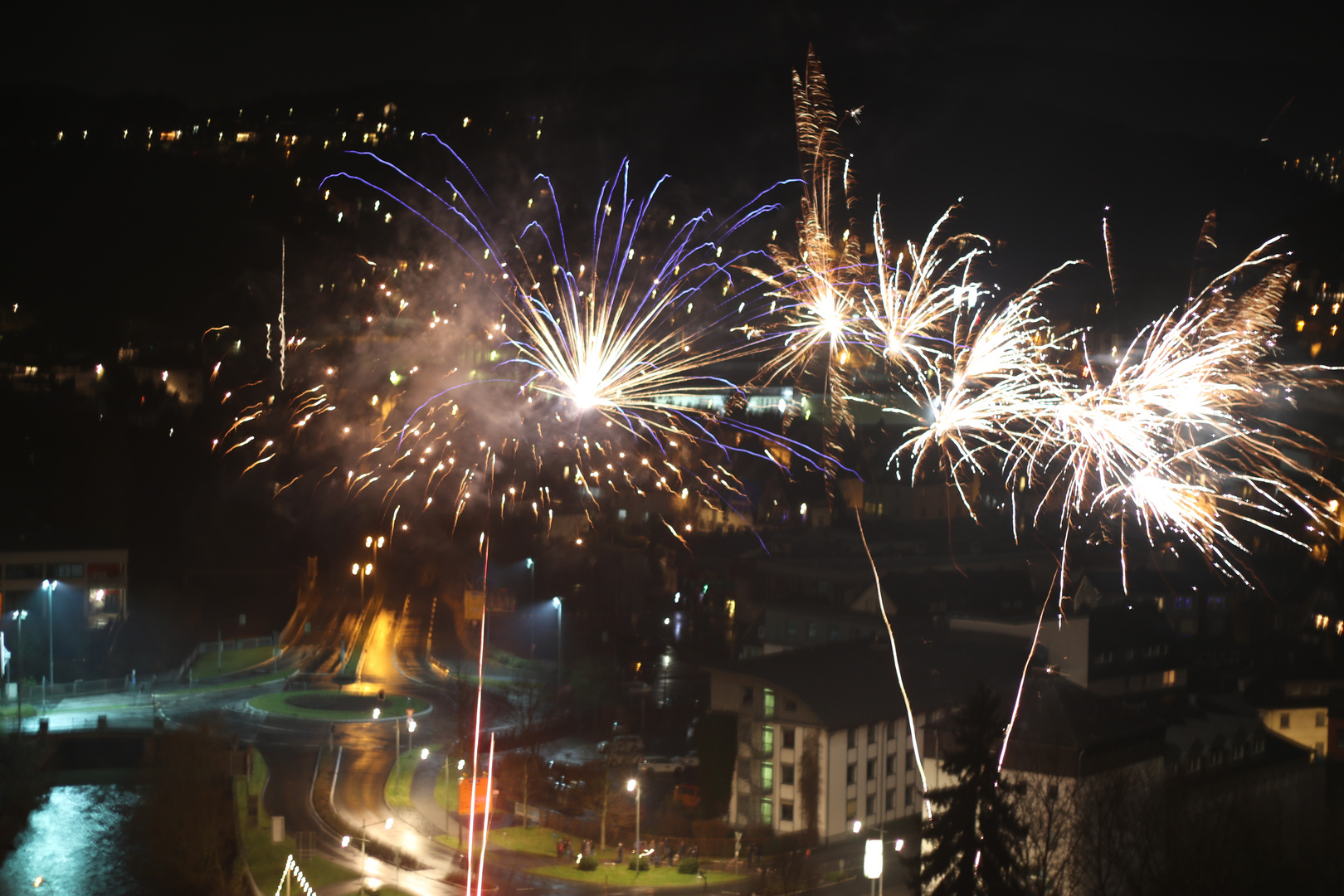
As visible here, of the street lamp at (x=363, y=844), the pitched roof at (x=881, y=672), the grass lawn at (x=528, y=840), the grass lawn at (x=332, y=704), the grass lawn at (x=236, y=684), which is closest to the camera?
the street lamp at (x=363, y=844)

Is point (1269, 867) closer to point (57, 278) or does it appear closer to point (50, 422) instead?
point (50, 422)

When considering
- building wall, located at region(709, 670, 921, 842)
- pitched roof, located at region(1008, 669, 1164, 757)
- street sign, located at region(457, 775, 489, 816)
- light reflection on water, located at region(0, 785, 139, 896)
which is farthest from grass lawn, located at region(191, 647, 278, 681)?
pitched roof, located at region(1008, 669, 1164, 757)

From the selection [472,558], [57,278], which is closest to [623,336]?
[472,558]

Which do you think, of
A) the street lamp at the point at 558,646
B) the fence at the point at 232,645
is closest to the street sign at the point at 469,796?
the street lamp at the point at 558,646

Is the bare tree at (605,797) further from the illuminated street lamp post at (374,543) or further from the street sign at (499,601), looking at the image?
the illuminated street lamp post at (374,543)

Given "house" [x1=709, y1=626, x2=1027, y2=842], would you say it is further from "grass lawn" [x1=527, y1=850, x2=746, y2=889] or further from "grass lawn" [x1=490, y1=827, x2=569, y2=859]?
"grass lawn" [x1=490, y1=827, x2=569, y2=859]

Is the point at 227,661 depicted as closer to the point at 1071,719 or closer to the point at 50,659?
the point at 50,659
